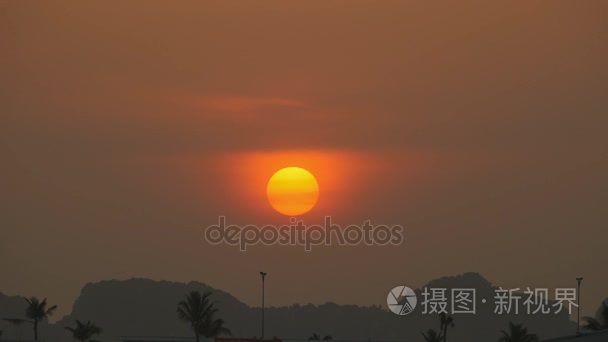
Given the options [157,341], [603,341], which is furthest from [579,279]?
[603,341]

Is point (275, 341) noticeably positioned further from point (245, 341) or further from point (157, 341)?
point (157, 341)

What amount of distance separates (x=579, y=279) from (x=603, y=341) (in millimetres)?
72153

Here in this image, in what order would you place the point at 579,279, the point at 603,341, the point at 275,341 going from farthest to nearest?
the point at 579,279 < the point at 275,341 < the point at 603,341

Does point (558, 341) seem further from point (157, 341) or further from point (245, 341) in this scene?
point (157, 341)

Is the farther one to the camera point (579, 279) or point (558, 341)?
point (579, 279)

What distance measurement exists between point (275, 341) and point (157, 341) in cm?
5713

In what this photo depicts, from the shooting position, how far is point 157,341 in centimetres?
19388

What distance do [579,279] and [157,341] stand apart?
5730 centimetres

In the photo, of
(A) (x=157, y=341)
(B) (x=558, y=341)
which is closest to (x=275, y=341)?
(B) (x=558, y=341)

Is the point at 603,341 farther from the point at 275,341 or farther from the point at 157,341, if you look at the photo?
the point at 157,341

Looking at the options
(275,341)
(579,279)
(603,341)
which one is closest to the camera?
(603,341)

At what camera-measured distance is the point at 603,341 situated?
387ft

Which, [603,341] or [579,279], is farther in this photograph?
[579,279]

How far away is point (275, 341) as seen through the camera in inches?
5502
